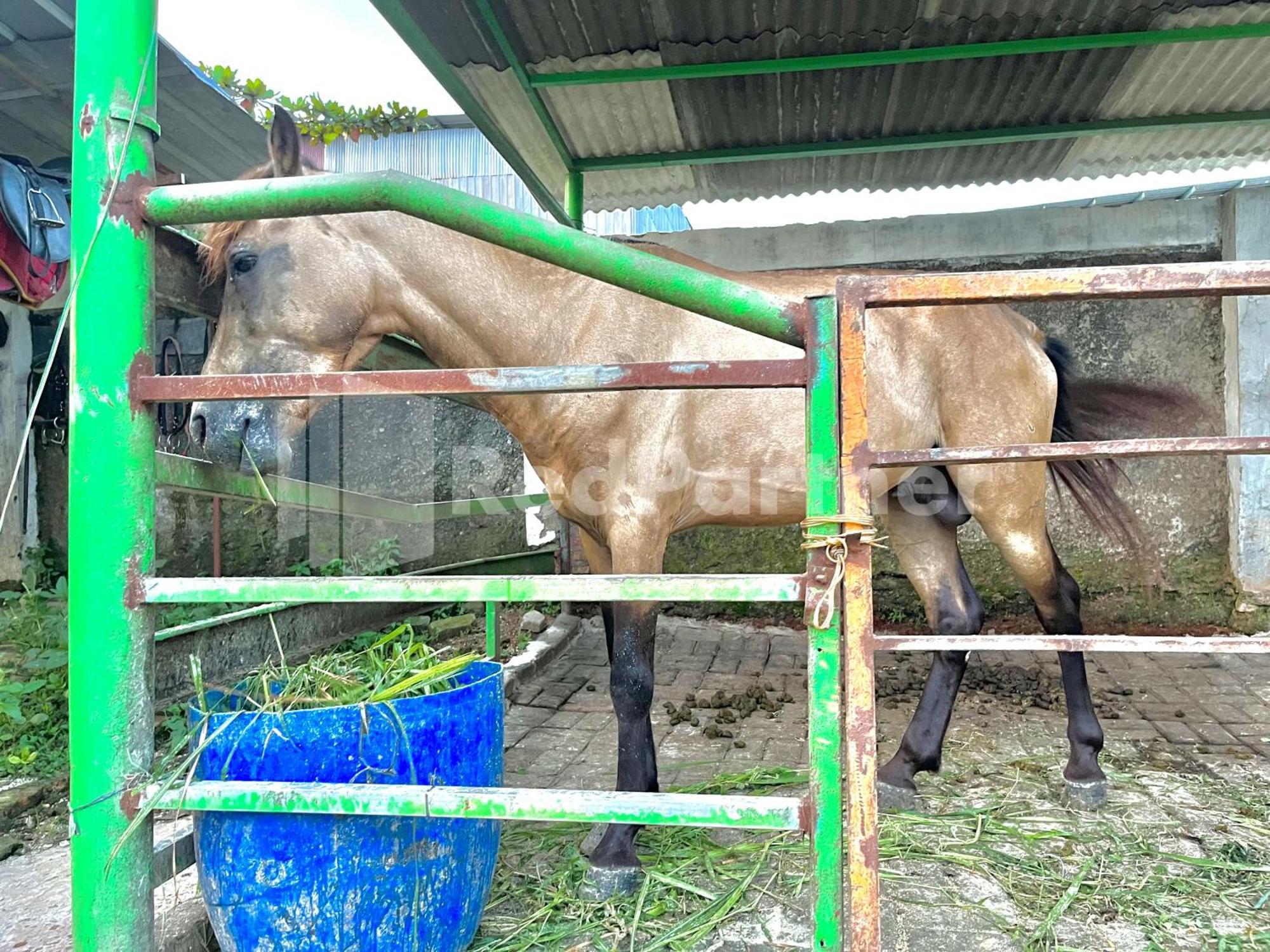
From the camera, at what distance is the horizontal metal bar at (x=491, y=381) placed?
1.36 m

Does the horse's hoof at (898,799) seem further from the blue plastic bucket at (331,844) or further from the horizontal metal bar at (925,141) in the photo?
the horizontal metal bar at (925,141)

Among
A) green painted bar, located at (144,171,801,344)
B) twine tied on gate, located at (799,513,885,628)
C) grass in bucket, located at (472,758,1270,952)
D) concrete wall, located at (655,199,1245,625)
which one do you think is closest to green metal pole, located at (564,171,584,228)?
concrete wall, located at (655,199,1245,625)

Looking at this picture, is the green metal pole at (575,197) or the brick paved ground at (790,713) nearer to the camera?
the brick paved ground at (790,713)

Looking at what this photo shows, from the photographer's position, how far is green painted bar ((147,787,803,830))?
1.32 metres

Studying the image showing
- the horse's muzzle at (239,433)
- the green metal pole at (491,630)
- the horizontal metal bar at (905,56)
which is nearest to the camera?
the horse's muzzle at (239,433)

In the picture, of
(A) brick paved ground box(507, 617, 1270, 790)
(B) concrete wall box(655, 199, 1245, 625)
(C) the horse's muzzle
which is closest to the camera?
(C) the horse's muzzle

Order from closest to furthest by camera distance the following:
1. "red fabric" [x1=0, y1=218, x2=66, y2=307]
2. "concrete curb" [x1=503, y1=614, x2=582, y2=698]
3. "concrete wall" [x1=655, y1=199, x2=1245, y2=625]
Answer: "red fabric" [x1=0, y1=218, x2=66, y2=307] → "concrete curb" [x1=503, y1=614, x2=582, y2=698] → "concrete wall" [x1=655, y1=199, x2=1245, y2=625]

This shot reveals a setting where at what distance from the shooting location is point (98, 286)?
145cm

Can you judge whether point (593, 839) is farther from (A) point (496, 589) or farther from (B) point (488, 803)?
(A) point (496, 589)

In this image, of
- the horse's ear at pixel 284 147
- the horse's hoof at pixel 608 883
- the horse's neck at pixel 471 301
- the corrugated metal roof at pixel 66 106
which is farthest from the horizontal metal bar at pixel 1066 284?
the corrugated metal roof at pixel 66 106

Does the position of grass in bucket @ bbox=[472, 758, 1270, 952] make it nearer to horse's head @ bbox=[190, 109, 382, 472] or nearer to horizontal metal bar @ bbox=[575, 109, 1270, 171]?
horse's head @ bbox=[190, 109, 382, 472]

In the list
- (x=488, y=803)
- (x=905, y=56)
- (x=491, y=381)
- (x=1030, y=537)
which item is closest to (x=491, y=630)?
(x=488, y=803)

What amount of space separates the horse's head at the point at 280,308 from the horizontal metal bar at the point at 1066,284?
66.1 inches

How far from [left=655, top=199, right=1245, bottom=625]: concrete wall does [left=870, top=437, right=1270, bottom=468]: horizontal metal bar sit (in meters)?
4.23
